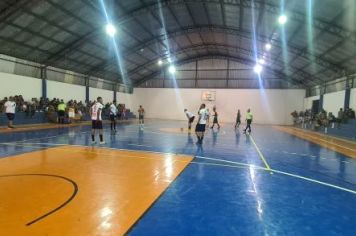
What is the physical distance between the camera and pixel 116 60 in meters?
33.9

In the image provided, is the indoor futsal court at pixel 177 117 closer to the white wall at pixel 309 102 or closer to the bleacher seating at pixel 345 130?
the bleacher seating at pixel 345 130

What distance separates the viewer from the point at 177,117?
43656mm

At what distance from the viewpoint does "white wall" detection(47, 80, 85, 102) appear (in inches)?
1102

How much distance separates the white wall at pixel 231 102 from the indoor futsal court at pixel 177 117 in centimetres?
17

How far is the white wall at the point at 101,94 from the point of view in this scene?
115 feet

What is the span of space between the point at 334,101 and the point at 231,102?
15.1m

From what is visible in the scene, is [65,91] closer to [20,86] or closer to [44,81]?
[44,81]

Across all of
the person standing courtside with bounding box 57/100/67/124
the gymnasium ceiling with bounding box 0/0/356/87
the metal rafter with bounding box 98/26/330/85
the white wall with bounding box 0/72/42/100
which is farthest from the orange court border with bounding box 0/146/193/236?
the metal rafter with bounding box 98/26/330/85

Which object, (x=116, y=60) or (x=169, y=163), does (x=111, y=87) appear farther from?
(x=169, y=163)

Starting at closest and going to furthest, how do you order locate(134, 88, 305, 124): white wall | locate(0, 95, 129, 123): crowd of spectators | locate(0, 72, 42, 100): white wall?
locate(0, 72, 42, 100): white wall < locate(0, 95, 129, 123): crowd of spectators < locate(134, 88, 305, 124): white wall

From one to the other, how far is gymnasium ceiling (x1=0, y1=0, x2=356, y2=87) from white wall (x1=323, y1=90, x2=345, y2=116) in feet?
6.85

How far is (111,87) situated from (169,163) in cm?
3340

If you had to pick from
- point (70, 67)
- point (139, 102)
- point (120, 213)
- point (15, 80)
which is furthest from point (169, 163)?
point (139, 102)

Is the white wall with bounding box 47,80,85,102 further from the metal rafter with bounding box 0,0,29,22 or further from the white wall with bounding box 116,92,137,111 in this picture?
the metal rafter with bounding box 0,0,29,22
